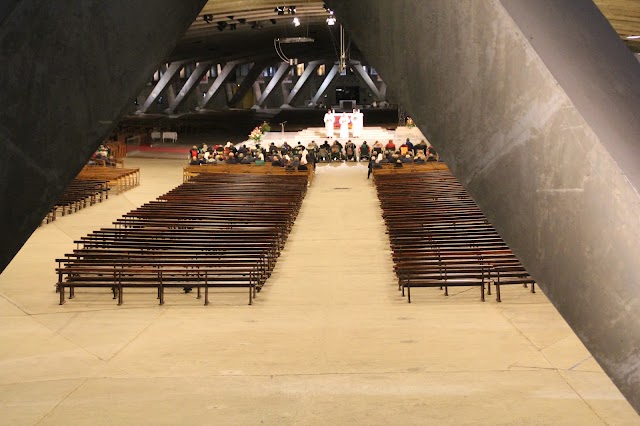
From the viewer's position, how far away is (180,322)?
11484 millimetres

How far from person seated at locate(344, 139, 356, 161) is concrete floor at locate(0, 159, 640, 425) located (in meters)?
19.7

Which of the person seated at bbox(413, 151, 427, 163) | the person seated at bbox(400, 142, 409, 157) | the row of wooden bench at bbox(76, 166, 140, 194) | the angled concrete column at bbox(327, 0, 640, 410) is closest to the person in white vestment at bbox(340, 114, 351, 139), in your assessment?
the person seated at bbox(400, 142, 409, 157)

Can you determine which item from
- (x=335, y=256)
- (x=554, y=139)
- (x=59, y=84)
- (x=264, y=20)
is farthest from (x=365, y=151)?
(x=554, y=139)

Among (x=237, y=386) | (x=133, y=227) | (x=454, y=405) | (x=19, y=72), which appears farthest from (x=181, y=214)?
(x=19, y=72)

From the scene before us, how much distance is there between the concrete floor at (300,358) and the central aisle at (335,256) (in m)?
0.08

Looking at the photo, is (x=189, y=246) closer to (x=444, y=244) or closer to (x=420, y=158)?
(x=444, y=244)

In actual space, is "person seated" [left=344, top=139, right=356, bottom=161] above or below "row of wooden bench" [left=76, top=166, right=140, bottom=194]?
above

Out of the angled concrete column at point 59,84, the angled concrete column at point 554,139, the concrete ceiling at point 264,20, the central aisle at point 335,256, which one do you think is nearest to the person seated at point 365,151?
the concrete ceiling at point 264,20

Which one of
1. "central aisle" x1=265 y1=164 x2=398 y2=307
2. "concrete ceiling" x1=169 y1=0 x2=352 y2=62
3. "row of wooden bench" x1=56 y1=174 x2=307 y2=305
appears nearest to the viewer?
"row of wooden bench" x1=56 y1=174 x2=307 y2=305

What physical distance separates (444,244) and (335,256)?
2607 mm

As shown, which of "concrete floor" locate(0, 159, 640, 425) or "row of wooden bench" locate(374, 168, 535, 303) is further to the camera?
"row of wooden bench" locate(374, 168, 535, 303)

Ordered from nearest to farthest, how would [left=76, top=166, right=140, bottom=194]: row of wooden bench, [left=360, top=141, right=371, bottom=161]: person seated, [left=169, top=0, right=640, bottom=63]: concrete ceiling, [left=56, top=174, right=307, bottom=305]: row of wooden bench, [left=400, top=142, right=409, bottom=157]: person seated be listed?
[left=56, top=174, right=307, bottom=305]: row of wooden bench, [left=169, top=0, right=640, bottom=63]: concrete ceiling, [left=76, top=166, right=140, bottom=194]: row of wooden bench, [left=400, top=142, right=409, bottom=157]: person seated, [left=360, top=141, right=371, bottom=161]: person seated

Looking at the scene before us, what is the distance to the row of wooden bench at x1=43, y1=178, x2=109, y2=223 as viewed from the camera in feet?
72.7

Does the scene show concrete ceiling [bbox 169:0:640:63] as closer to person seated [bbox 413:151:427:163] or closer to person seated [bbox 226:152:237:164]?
person seated [bbox 226:152:237:164]
